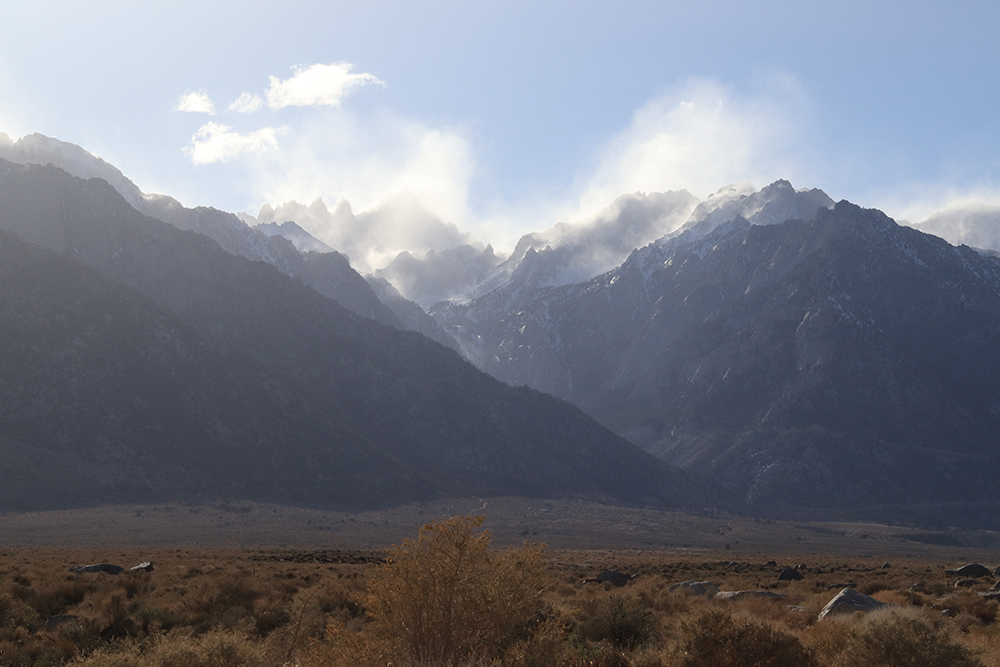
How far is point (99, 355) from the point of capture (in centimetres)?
12925

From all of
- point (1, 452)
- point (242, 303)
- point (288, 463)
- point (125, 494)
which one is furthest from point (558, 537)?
point (242, 303)

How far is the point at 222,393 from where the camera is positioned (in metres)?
138

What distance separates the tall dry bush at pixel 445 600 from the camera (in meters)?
12.6

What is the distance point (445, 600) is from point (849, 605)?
51.9 ft

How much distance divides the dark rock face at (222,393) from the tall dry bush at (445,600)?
356 feet

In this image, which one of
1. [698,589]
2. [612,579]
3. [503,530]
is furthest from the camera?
[503,530]

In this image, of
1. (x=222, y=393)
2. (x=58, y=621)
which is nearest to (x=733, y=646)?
(x=58, y=621)

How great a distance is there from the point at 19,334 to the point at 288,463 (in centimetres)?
4748

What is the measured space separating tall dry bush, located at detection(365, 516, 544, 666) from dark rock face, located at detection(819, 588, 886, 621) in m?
12.9

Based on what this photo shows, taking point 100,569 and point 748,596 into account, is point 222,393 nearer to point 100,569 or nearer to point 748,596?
point 100,569

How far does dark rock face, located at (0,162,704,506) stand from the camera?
120 meters

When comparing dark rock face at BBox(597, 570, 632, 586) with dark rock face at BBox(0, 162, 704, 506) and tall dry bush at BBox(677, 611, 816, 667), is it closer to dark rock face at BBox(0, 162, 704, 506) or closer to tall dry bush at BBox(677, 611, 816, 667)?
tall dry bush at BBox(677, 611, 816, 667)

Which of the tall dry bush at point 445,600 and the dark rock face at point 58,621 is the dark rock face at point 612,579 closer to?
the dark rock face at point 58,621

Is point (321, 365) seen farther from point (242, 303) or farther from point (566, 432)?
point (566, 432)
